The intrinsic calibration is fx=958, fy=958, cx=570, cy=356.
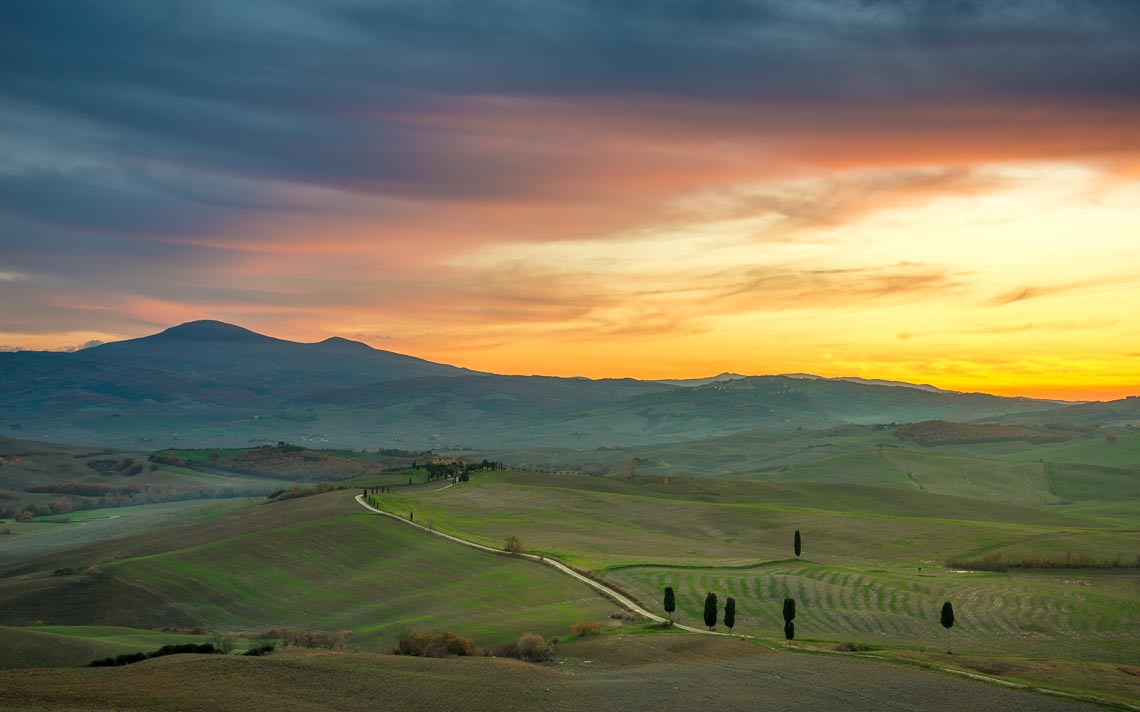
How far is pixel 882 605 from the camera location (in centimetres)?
7325

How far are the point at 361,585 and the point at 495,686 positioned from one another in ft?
158

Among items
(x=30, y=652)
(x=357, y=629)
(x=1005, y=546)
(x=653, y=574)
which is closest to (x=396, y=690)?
(x=30, y=652)

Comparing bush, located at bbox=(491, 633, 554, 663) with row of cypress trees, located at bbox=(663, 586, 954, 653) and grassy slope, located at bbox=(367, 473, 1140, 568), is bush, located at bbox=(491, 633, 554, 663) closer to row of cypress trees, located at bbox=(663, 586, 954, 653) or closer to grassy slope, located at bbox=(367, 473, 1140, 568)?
row of cypress trees, located at bbox=(663, 586, 954, 653)

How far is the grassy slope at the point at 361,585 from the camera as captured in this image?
234 feet

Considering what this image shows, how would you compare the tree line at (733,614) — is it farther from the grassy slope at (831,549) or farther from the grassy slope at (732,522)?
the grassy slope at (732,522)

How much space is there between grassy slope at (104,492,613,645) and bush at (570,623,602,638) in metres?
2.67

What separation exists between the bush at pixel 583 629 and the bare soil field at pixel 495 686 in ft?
28.1

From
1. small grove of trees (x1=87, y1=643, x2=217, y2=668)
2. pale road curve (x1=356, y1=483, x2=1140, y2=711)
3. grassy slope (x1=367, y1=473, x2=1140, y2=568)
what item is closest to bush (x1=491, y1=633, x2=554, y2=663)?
pale road curve (x1=356, y1=483, x2=1140, y2=711)

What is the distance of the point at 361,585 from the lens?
89.1m

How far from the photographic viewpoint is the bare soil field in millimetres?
38062

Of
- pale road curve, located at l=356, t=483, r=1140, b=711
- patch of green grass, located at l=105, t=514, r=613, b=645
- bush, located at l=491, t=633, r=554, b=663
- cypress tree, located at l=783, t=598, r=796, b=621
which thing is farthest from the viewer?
patch of green grass, located at l=105, t=514, r=613, b=645

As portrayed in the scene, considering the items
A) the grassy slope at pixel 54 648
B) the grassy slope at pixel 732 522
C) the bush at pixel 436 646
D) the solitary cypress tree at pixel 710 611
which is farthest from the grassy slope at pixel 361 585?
the grassy slope at pixel 54 648

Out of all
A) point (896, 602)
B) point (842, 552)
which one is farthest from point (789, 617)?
point (842, 552)

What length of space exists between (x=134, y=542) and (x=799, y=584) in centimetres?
8680
